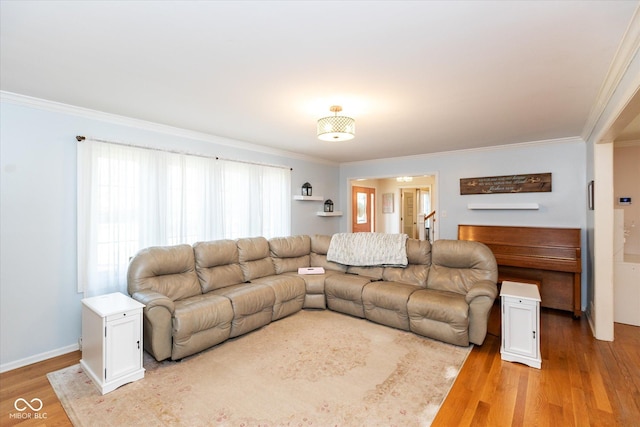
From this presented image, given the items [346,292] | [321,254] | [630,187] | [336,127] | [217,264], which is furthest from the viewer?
[321,254]

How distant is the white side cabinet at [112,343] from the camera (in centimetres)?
231

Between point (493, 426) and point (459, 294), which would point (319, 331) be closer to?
point (459, 294)

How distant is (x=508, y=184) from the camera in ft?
15.2

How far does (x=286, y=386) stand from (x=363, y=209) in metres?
5.98

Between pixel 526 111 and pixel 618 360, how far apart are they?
2489 mm

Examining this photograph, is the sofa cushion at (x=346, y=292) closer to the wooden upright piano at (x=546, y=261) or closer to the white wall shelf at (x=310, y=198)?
the white wall shelf at (x=310, y=198)

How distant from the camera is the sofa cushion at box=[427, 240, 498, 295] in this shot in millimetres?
3383

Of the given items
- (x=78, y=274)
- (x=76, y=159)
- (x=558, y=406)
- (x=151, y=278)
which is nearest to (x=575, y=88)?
(x=558, y=406)

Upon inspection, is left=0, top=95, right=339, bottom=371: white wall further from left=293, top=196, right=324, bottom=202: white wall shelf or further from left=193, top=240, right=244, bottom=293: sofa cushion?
left=293, top=196, right=324, bottom=202: white wall shelf

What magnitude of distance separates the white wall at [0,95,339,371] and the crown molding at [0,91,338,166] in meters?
0.01

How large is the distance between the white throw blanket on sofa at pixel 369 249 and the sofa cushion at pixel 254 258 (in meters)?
0.95

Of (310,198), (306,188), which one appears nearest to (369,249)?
(310,198)

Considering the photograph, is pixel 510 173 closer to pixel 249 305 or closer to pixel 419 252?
pixel 419 252

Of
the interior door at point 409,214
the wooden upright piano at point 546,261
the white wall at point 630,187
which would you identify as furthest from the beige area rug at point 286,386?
the interior door at point 409,214
